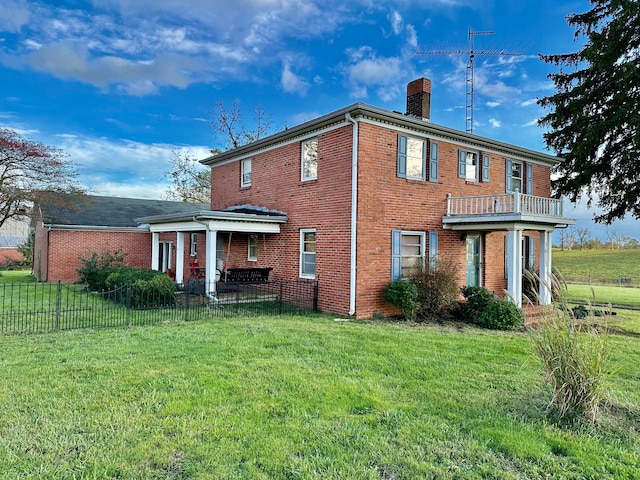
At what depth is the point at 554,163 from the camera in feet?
56.6

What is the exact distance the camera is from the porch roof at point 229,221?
482 inches

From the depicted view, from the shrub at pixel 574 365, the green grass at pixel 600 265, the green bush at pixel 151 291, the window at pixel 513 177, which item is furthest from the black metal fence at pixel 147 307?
the green grass at pixel 600 265

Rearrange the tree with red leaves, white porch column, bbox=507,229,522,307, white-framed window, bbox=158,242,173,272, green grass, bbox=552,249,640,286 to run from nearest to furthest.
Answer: white porch column, bbox=507,229,522,307 < the tree with red leaves < white-framed window, bbox=158,242,173,272 < green grass, bbox=552,249,640,286

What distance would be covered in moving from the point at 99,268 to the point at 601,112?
72.7 feet

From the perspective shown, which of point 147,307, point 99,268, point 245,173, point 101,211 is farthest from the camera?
point 101,211

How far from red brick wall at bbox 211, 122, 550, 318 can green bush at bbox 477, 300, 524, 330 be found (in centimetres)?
246

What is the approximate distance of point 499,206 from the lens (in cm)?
1238

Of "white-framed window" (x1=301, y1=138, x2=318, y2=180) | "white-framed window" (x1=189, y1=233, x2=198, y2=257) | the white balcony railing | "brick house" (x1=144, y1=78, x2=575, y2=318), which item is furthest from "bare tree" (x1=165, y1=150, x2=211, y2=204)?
the white balcony railing

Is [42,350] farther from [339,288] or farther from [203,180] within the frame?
[203,180]

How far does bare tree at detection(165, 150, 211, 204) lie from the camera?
33.2m

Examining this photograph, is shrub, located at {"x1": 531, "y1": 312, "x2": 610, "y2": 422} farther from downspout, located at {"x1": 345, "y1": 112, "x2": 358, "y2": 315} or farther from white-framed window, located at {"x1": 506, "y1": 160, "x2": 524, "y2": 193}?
white-framed window, located at {"x1": 506, "y1": 160, "x2": 524, "y2": 193}

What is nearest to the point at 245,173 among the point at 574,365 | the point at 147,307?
the point at 147,307

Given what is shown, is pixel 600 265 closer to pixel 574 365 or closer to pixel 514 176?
pixel 514 176

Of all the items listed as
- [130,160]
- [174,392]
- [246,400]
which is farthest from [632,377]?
[130,160]
